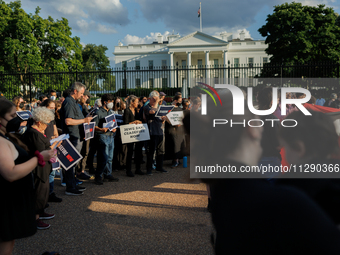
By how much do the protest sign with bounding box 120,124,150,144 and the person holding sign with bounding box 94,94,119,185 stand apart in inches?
17.9

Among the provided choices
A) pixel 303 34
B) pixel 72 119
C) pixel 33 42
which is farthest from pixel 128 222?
pixel 303 34

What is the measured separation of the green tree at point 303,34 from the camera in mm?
30166

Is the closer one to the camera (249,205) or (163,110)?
(249,205)

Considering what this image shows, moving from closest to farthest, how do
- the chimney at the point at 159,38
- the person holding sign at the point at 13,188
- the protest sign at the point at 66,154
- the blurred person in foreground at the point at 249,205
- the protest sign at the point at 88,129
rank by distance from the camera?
the blurred person in foreground at the point at 249,205 < the person holding sign at the point at 13,188 < the protest sign at the point at 66,154 < the protest sign at the point at 88,129 < the chimney at the point at 159,38

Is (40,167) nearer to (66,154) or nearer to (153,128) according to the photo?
(66,154)

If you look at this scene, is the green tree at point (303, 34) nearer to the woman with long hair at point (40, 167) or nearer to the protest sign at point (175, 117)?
the protest sign at point (175, 117)

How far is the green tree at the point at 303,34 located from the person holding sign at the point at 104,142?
27346mm

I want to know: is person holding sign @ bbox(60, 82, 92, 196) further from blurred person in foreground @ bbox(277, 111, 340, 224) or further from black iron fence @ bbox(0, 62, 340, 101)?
blurred person in foreground @ bbox(277, 111, 340, 224)

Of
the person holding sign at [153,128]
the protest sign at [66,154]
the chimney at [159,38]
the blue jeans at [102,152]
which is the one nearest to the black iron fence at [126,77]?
the person holding sign at [153,128]

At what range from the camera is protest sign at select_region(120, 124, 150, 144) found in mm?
6875

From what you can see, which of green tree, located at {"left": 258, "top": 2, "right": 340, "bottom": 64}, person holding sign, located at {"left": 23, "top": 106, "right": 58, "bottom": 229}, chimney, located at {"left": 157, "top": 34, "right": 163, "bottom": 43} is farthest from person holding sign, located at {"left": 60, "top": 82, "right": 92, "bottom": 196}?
chimney, located at {"left": 157, "top": 34, "right": 163, "bottom": 43}

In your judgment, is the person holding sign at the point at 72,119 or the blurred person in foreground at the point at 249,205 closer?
the blurred person in foreground at the point at 249,205

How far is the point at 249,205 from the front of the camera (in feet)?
4.02

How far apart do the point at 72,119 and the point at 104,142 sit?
3.59 ft
